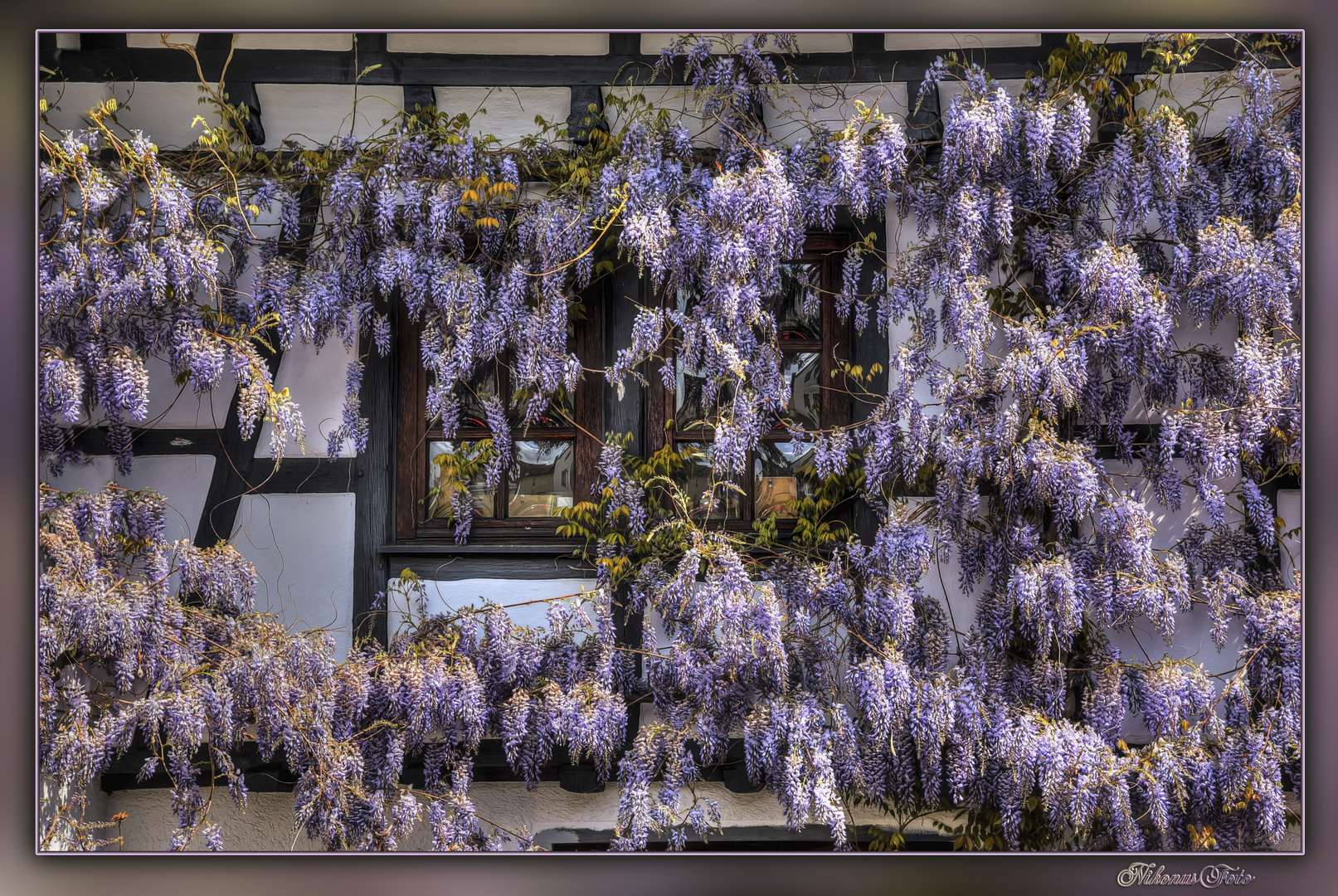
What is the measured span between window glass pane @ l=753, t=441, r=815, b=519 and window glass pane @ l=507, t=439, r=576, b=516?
0.66 m

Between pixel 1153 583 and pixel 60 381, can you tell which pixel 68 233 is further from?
pixel 1153 583

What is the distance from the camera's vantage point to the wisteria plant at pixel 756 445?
2264 millimetres

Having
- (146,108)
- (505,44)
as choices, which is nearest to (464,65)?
(505,44)

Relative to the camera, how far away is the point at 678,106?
2527 millimetres

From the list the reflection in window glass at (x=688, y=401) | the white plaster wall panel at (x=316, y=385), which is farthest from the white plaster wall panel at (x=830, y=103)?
the white plaster wall panel at (x=316, y=385)

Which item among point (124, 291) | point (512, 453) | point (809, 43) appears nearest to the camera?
point (124, 291)

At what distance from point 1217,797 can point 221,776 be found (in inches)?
128

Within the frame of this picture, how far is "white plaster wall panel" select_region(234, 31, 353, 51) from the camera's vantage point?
8.18 ft

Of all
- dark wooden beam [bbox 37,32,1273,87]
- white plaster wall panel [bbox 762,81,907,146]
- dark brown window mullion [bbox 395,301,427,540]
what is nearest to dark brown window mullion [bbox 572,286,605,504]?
dark brown window mullion [bbox 395,301,427,540]

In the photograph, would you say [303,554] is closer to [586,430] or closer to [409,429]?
[409,429]

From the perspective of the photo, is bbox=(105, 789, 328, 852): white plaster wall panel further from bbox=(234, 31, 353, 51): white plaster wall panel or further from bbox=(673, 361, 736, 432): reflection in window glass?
bbox=(234, 31, 353, 51): white plaster wall panel

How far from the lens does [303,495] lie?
101 inches

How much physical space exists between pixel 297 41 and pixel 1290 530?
3781 mm

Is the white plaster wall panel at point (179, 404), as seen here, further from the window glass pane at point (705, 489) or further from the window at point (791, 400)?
the window glass pane at point (705, 489)
